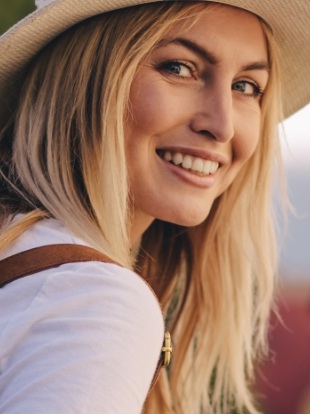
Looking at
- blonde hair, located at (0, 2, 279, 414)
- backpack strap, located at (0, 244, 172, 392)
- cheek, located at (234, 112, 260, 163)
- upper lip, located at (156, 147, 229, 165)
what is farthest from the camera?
cheek, located at (234, 112, 260, 163)

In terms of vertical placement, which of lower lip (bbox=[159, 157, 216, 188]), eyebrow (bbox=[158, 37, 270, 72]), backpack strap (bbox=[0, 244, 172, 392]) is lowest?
lower lip (bbox=[159, 157, 216, 188])

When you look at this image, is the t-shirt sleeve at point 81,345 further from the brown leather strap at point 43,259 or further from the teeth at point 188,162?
the teeth at point 188,162

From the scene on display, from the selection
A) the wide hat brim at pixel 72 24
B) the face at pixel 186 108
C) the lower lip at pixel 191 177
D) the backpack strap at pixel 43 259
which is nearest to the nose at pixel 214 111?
the face at pixel 186 108

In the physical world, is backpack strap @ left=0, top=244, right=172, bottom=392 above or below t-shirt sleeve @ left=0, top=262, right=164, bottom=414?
above

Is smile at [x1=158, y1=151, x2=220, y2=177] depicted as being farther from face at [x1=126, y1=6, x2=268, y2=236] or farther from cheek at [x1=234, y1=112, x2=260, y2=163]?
cheek at [x1=234, y1=112, x2=260, y2=163]

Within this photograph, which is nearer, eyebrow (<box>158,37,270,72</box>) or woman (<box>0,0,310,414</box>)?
woman (<box>0,0,310,414</box>)

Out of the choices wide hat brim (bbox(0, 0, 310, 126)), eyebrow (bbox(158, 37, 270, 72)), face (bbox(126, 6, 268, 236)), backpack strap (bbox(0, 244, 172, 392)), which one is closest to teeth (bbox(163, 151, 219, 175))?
face (bbox(126, 6, 268, 236))

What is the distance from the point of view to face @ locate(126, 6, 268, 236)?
7.96 feet

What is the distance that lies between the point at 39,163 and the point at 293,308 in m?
3.46

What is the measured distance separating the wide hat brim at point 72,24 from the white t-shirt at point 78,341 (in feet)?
2.65

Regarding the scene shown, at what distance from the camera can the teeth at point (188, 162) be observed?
250cm

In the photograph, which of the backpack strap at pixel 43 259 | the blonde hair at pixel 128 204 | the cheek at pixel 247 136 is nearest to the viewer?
the backpack strap at pixel 43 259

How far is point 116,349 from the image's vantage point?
1685 mm

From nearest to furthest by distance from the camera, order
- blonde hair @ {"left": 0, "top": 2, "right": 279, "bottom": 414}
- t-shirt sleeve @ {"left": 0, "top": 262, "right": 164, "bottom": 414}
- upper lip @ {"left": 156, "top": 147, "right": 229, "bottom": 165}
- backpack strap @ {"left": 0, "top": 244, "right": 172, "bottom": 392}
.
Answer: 1. t-shirt sleeve @ {"left": 0, "top": 262, "right": 164, "bottom": 414}
2. backpack strap @ {"left": 0, "top": 244, "right": 172, "bottom": 392}
3. blonde hair @ {"left": 0, "top": 2, "right": 279, "bottom": 414}
4. upper lip @ {"left": 156, "top": 147, "right": 229, "bottom": 165}
